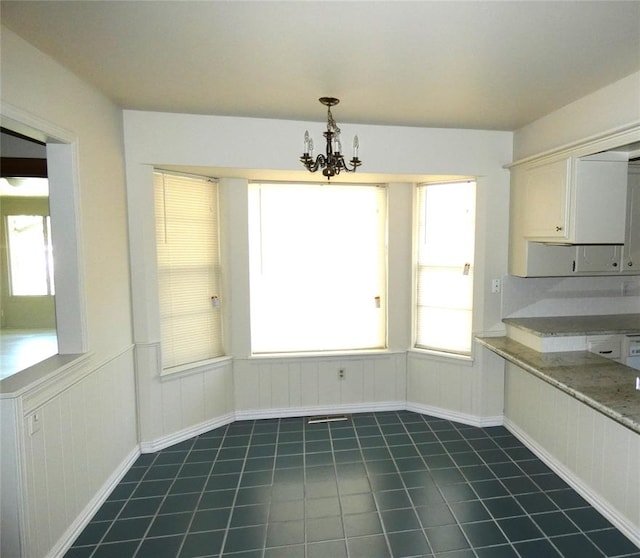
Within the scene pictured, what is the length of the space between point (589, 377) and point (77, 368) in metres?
3.08

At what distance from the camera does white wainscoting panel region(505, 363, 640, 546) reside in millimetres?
2271

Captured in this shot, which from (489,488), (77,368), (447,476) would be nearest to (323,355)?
(447,476)

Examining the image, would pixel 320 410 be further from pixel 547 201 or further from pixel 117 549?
pixel 547 201

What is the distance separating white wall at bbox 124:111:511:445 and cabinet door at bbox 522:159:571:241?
0.37 meters

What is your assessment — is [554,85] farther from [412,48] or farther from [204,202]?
[204,202]

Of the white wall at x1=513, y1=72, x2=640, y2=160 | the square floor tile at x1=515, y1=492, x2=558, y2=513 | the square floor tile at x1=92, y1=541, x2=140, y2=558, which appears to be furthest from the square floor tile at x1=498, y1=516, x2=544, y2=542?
the white wall at x1=513, y1=72, x2=640, y2=160

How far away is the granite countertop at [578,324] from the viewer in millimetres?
3035

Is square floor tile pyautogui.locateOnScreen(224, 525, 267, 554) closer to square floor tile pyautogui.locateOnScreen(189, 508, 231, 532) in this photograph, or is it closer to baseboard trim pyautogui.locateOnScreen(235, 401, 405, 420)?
square floor tile pyautogui.locateOnScreen(189, 508, 231, 532)

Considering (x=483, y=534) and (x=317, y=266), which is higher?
(x=317, y=266)

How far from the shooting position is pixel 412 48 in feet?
6.56

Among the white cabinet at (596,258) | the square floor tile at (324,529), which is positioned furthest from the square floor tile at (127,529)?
the white cabinet at (596,258)

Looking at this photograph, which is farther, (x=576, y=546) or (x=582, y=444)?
(x=582, y=444)

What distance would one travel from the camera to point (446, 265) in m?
3.74

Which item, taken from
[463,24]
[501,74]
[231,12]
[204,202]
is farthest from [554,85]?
[204,202]
